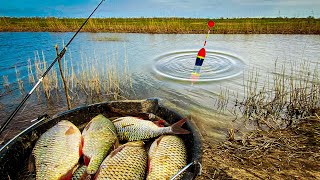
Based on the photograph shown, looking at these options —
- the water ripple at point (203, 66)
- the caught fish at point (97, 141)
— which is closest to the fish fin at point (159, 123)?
the caught fish at point (97, 141)

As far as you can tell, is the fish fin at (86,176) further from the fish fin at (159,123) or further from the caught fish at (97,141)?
the fish fin at (159,123)

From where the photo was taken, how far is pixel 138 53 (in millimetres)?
12859

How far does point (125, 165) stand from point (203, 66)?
8389 millimetres

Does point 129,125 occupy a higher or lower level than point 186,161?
higher

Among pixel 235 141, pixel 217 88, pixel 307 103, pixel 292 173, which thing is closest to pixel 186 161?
pixel 292 173

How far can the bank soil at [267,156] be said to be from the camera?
10.2 ft

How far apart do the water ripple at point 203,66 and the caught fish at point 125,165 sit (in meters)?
6.18

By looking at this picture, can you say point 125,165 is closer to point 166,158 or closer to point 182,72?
point 166,158

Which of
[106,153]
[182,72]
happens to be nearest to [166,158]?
[106,153]

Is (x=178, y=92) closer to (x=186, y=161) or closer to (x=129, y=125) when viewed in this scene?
(x=129, y=125)

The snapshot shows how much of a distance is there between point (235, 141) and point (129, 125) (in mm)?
2198

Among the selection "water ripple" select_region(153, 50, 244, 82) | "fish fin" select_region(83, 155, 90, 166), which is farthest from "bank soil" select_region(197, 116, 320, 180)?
"water ripple" select_region(153, 50, 244, 82)

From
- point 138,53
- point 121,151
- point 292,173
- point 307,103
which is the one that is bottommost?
point 292,173

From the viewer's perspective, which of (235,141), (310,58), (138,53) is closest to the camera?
(235,141)
